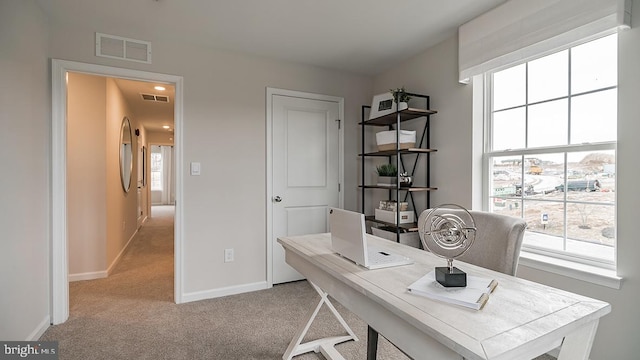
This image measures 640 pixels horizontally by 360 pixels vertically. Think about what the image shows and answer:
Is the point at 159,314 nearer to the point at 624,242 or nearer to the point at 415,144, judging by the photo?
the point at 415,144

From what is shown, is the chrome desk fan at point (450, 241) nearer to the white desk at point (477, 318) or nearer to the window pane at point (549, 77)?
the white desk at point (477, 318)

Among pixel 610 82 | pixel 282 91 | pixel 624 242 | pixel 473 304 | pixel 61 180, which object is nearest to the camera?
pixel 473 304

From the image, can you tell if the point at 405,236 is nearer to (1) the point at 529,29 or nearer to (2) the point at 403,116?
(2) the point at 403,116

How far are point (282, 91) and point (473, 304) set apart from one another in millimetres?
2802

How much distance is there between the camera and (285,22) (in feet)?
8.05

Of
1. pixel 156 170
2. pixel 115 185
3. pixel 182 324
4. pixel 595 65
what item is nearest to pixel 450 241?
pixel 595 65

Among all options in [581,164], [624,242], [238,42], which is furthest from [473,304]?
[238,42]

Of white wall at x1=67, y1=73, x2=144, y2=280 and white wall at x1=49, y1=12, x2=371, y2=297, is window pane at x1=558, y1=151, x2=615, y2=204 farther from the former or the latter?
white wall at x1=67, y1=73, x2=144, y2=280

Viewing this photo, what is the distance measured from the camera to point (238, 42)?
111 inches

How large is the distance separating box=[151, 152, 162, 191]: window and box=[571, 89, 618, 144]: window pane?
38.8ft

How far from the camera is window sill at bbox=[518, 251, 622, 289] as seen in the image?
1.70 metres

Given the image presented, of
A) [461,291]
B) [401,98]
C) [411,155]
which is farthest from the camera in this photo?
[411,155]

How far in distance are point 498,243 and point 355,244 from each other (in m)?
0.68

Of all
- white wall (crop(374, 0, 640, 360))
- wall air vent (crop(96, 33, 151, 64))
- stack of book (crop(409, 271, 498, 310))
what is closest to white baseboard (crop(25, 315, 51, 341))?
wall air vent (crop(96, 33, 151, 64))
